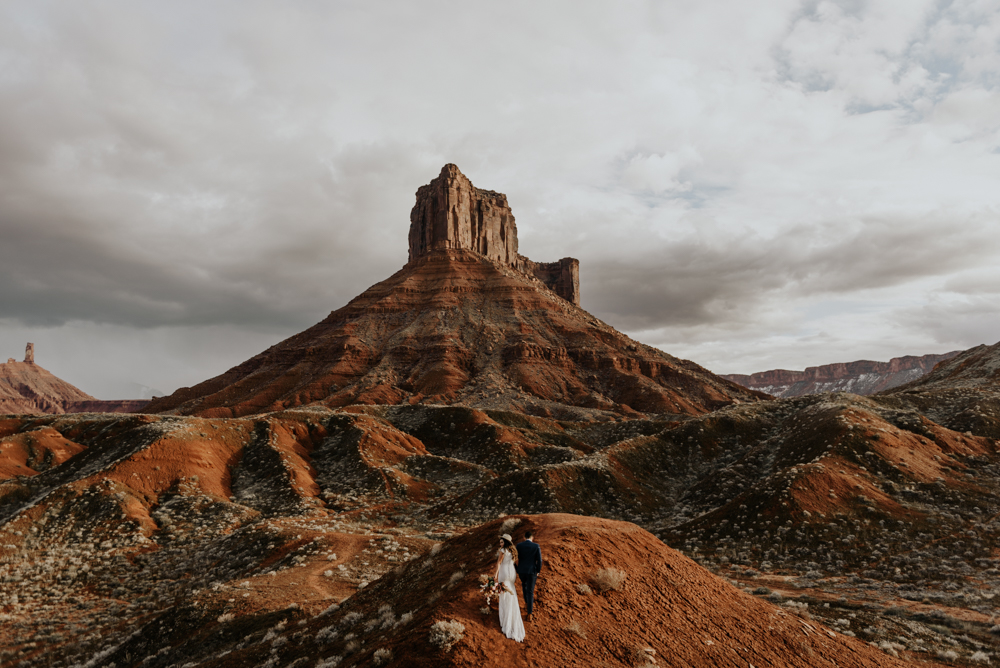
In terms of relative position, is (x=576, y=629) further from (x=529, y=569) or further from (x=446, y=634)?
(x=446, y=634)

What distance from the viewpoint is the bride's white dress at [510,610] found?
972 cm

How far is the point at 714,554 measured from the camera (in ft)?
99.1

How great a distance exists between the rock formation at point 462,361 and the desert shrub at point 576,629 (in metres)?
99.4

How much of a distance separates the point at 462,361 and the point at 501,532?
124m

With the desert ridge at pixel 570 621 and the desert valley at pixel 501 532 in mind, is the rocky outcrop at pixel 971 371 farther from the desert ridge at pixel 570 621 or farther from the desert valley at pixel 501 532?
the desert ridge at pixel 570 621

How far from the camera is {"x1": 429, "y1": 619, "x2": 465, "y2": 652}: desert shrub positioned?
9.20 m

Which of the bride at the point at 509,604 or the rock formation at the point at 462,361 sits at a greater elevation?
the rock formation at the point at 462,361

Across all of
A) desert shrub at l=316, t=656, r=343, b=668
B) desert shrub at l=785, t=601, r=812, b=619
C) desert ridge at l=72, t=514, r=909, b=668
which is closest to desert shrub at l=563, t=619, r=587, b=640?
desert ridge at l=72, t=514, r=909, b=668

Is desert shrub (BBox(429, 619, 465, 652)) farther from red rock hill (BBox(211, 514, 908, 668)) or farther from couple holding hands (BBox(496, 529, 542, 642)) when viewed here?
couple holding hands (BBox(496, 529, 542, 642))

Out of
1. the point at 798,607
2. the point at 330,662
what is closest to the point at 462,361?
the point at 798,607

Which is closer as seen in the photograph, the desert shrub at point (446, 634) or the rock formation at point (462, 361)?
the desert shrub at point (446, 634)

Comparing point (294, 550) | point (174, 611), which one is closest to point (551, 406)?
point (294, 550)

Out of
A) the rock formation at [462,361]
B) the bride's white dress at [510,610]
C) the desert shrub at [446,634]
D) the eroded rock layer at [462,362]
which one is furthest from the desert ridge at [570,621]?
the rock formation at [462,361]

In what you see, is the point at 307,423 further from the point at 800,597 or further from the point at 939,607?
the point at 939,607
